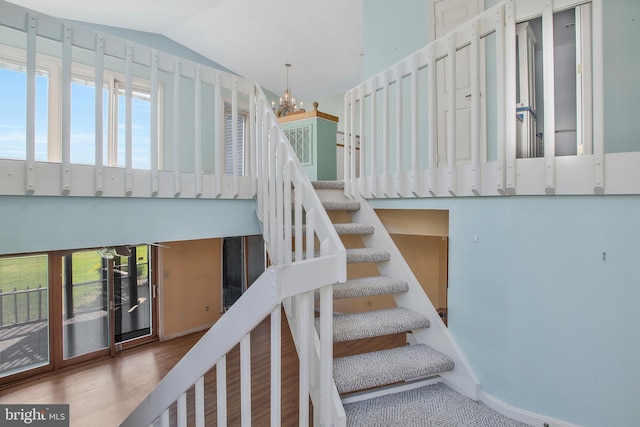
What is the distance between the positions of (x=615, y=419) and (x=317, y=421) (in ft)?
4.42

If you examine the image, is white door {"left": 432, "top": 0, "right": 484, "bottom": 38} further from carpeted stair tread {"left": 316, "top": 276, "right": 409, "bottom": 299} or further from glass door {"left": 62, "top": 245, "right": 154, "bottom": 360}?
glass door {"left": 62, "top": 245, "right": 154, "bottom": 360}

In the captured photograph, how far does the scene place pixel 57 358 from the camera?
17.5 feet

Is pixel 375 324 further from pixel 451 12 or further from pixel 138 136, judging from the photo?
pixel 138 136

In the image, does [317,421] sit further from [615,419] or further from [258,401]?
[258,401]

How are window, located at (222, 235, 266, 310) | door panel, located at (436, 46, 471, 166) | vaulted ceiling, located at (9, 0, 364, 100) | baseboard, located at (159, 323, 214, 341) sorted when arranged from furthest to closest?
window, located at (222, 235, 266, 310) → baseboard, located at (159, 323, 214, 341) → vaulted ceiling, located at (9, 0, 364, 100) → door panel, located at (436, 46, 471, 166)

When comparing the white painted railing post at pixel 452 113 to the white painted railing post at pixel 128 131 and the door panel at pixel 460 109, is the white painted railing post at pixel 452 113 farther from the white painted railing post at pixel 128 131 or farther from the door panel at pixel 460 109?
the white painted railing post at pixel 128 131

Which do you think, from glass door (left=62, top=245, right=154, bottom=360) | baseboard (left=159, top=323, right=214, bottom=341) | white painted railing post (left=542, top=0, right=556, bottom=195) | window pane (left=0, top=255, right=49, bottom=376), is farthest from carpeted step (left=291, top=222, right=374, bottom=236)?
baseboard (left=159, top=323, right=214, bottom=341)

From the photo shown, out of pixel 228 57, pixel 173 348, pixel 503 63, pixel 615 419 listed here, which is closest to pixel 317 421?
pixel 615 419

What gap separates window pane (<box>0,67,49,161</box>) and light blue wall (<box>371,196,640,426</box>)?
4932mm

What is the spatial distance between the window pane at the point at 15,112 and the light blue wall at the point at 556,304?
4932 mm

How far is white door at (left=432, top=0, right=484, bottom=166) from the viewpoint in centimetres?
327

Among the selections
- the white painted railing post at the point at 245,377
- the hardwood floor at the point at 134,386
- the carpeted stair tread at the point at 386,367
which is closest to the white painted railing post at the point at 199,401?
the white painted railing post at the point at 245,377

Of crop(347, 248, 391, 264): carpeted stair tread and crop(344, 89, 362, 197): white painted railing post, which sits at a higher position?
crop(344, 89, 362, 197): white painted railing post

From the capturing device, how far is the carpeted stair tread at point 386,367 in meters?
1.74
